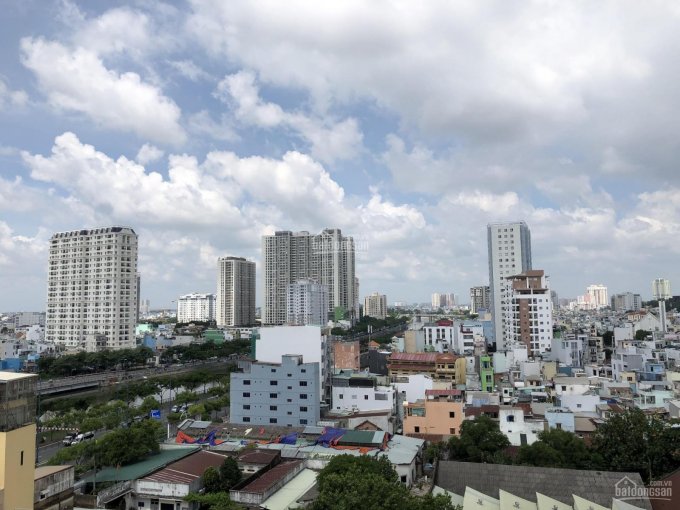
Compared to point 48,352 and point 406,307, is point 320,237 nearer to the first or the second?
point 48,352

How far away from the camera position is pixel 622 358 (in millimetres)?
30500

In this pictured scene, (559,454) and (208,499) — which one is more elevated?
(559,454)

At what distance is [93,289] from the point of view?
5291 cm

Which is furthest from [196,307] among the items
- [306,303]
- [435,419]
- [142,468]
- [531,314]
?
[142,468]

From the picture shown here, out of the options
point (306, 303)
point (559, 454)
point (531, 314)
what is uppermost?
point (306, 303)

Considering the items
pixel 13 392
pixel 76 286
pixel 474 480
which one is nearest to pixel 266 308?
pixel 76 286

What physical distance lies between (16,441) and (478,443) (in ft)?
43.4

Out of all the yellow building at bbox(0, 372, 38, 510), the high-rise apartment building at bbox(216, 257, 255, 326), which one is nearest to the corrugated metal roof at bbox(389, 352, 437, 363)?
the yellow building at bbox(0, 372, 38, 510)

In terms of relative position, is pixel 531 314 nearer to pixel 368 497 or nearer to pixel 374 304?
pixel 368 497

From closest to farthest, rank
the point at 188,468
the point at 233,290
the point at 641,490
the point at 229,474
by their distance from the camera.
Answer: the point at 641,490
the point at 229,474
the point at 188,468
the point at 233,290

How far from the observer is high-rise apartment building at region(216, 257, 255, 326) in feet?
280

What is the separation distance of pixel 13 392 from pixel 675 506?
13.2 meters

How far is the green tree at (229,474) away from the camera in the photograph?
1397 centimetres

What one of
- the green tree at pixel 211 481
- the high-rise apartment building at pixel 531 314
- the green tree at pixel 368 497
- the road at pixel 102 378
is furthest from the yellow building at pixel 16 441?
the high-rise apartment building at pixel 531 314
